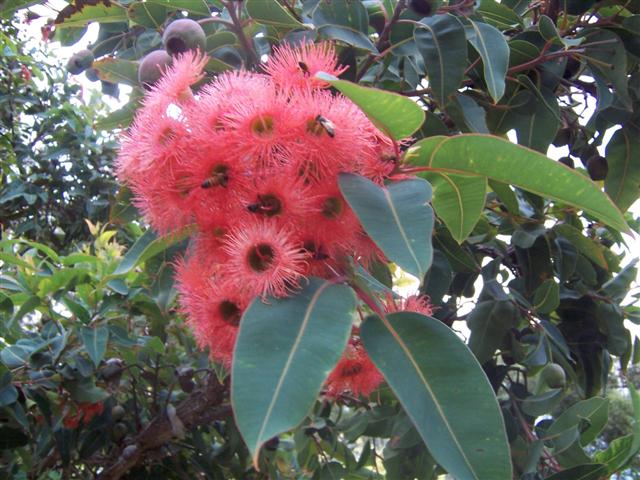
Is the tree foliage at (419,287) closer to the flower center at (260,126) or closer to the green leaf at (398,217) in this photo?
the green leaf at (398,217)

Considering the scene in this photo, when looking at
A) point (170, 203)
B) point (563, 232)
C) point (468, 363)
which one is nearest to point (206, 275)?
point (170, 203)

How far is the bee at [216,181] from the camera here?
874mm

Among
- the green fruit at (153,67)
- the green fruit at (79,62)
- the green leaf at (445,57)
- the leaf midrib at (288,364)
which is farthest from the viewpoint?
the green fruit at (79,62)

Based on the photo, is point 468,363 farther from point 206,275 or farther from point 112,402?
point 112,402

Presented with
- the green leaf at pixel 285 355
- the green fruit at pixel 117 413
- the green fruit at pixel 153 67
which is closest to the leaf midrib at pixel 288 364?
the green leaf at pixel 285 355

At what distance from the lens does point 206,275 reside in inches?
38.1

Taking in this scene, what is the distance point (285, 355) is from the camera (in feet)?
2.40

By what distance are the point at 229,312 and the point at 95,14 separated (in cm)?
88

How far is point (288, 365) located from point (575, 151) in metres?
1.39

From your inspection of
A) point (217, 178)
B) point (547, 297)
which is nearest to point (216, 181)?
point (217, 178)

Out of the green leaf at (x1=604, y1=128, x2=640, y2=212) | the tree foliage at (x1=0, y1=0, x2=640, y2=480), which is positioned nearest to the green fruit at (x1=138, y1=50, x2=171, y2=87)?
the tree foliage at (x1=0, y1=0, x2=640, y2=480)

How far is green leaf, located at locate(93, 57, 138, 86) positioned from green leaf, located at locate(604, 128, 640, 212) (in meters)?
1.21

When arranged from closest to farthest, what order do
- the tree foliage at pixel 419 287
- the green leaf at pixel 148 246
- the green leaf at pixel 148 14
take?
1. the tree foliage at pixel 419 287
2. the green leaf at pixel 148 246
3. the green leaf at pixel 148 14

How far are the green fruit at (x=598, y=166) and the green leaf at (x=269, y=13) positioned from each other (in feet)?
2.98
